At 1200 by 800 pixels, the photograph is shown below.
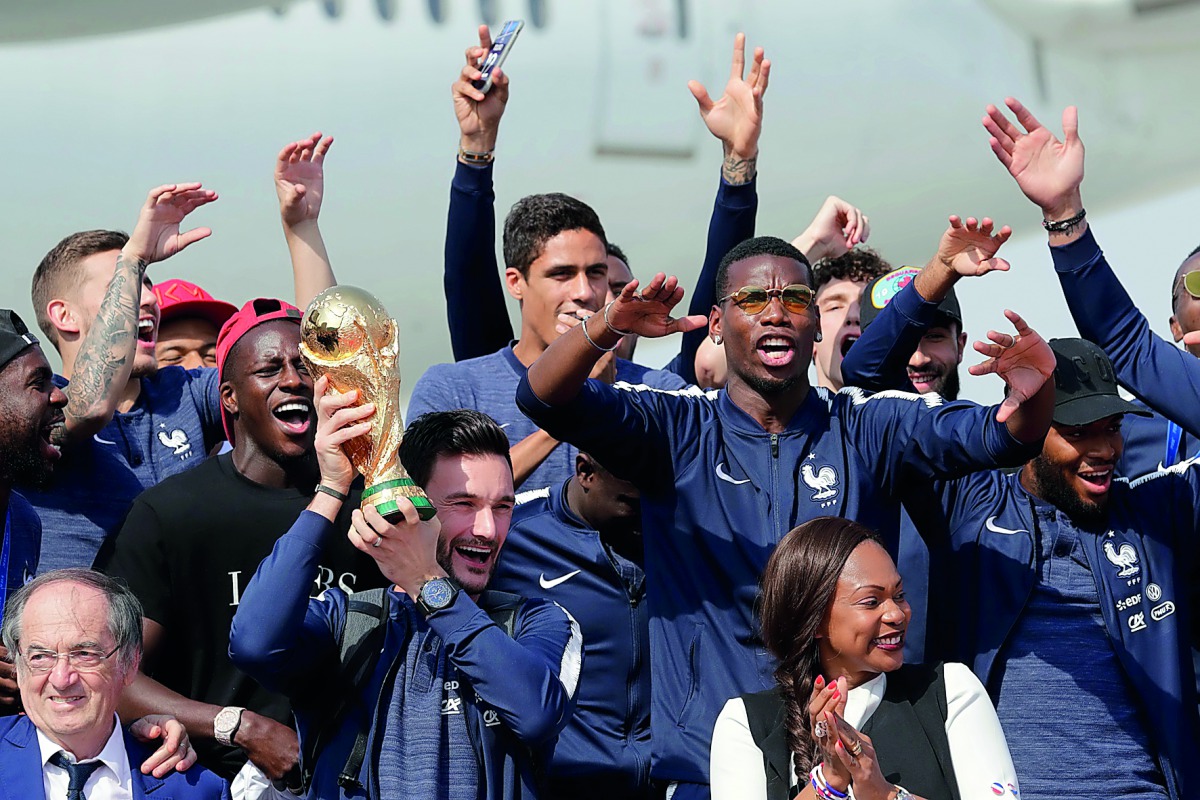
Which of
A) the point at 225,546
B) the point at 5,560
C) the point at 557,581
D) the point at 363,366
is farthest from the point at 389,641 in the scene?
the point at 5,560

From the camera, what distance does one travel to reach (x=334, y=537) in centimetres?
356

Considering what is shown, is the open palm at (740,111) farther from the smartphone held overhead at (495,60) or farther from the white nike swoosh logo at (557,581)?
the white nike swoosh logo at (557,581)

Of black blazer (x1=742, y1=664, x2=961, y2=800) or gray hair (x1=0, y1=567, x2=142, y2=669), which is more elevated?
gray hair (x1=0, y1=567, x2=142, y2=669)

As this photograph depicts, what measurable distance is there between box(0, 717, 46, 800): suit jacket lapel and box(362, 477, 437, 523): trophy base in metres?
0.72

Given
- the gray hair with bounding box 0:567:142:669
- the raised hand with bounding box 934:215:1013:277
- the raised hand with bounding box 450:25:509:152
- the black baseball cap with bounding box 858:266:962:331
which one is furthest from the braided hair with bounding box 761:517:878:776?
the raised hand with bounding box 450:25:509:152

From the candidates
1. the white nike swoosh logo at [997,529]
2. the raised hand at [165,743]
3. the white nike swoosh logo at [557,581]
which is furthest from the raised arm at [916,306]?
the raised hand at [165,743]

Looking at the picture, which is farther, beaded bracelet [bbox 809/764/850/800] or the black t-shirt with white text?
the black t-shirt with white text

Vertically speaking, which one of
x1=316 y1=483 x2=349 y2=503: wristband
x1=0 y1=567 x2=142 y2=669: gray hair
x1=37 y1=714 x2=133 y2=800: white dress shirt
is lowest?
x1=37 y1=714 x2=133 y2=800: white dress shirt

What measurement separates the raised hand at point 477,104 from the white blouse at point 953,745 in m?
1.98

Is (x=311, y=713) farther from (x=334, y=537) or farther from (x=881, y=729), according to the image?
(x=881, y=729)

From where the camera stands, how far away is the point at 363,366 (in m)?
3.04

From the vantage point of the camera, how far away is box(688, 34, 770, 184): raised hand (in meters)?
4.37

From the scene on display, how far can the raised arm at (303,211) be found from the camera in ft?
14.9

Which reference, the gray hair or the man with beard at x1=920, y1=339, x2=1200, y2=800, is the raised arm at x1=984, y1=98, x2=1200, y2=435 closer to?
the man with beard at x1=920, y1=339, x2=1200, y2=800
